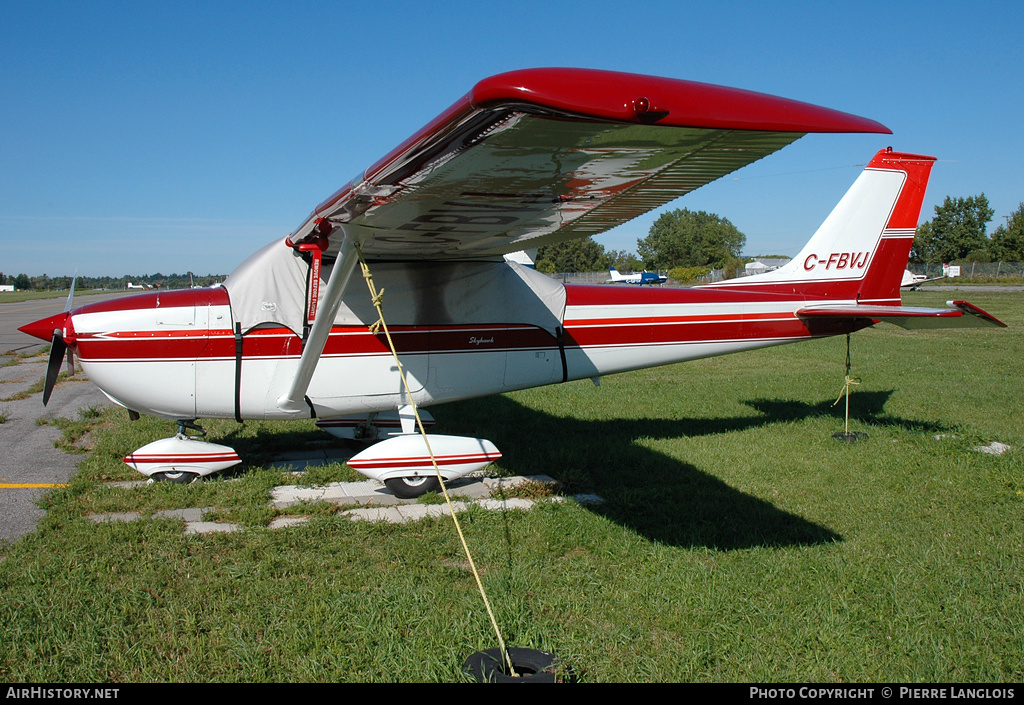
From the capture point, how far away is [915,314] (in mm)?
6082

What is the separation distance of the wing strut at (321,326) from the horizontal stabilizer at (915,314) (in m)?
4.94

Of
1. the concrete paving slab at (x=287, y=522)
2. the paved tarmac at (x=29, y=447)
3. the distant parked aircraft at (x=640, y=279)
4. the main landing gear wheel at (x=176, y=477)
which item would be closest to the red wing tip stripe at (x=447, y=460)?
the concrete paving slab at (x=287, y=522)

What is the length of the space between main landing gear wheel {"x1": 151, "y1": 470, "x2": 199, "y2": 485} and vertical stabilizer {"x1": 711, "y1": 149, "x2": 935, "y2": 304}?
18.3 feet

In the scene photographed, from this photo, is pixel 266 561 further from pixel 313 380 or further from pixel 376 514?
pixel 313 380

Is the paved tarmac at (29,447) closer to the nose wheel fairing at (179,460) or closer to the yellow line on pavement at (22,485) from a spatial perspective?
the yellow line on pavement at (22,485)

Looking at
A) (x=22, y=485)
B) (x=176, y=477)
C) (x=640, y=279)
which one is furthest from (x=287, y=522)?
(x=640, y=279)

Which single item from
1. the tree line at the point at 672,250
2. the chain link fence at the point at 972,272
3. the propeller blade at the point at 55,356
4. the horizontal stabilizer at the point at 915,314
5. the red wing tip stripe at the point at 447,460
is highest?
the tree line at the point at 672,250

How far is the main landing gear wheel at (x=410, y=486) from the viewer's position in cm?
527

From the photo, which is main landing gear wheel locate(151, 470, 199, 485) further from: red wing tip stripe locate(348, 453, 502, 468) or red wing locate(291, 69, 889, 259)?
red wing locate(291, 69, 889, 259)

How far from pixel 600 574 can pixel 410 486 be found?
6.88 feet

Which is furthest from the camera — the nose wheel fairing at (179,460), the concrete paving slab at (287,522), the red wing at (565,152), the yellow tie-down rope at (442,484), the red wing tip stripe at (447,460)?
the nose wheel fairing at (179,460)

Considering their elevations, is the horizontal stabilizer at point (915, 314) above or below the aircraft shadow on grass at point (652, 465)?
above

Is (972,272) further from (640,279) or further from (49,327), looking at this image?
(49,327)
